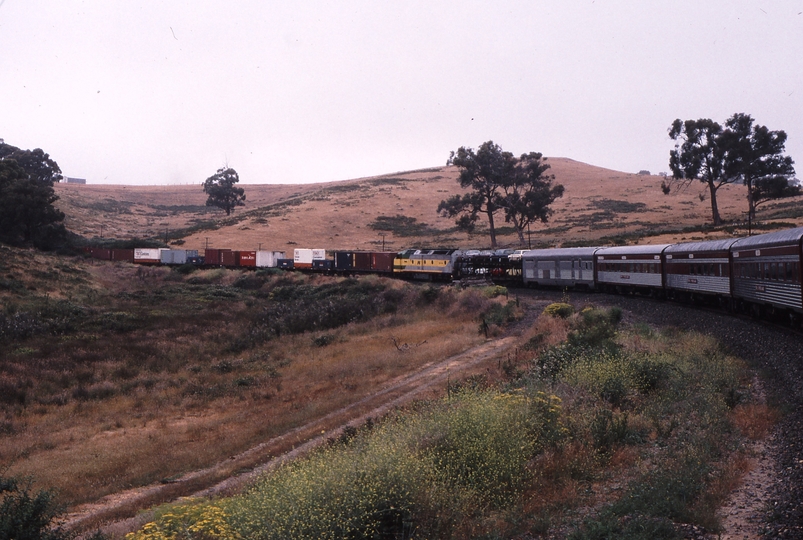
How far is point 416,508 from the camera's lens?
27.2ft

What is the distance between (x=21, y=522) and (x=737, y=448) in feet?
35.2

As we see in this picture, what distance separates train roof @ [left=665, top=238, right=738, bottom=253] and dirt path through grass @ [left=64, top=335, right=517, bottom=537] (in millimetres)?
11864

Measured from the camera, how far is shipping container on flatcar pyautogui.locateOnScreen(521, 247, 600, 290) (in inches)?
1681

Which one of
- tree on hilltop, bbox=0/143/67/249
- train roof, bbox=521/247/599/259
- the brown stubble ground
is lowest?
the brown stubble ground

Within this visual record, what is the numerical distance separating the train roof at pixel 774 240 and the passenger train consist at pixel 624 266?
0.03 metres

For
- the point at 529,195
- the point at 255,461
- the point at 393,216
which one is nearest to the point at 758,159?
the point at 529,195

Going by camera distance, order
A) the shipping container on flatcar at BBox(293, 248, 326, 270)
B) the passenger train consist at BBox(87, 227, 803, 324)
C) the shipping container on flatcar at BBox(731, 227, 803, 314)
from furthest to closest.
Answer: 1. the shipping container on flatcar at BBox(293, 248, 326, 270)
2. the passenger train consist at BBox(87, 227, 803, 324)
3. the shipping container on flatcar at BBox(731, 227, 803, 314)

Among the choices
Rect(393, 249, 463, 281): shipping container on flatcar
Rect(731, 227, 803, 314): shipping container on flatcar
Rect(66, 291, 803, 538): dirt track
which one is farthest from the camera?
Rect(393, 249, 463, 281): shipping container on flatcar

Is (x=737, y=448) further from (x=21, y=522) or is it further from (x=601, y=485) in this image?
(x=21, y=522)

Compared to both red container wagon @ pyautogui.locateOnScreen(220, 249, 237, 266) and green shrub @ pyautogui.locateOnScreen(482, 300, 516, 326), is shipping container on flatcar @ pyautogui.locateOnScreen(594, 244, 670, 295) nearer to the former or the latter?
green shrub @ pyautogui.locateOnScreen(482, 300, 516, 326)

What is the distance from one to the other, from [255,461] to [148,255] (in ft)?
241

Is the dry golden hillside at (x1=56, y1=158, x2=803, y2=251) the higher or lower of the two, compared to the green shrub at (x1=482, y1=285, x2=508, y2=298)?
higher

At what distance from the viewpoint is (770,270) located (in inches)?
816

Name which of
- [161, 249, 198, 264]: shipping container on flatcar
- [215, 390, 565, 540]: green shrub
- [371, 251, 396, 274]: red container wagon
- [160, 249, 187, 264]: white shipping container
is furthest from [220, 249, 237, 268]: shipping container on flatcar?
[215, 390, 565, 540]: green shrub
